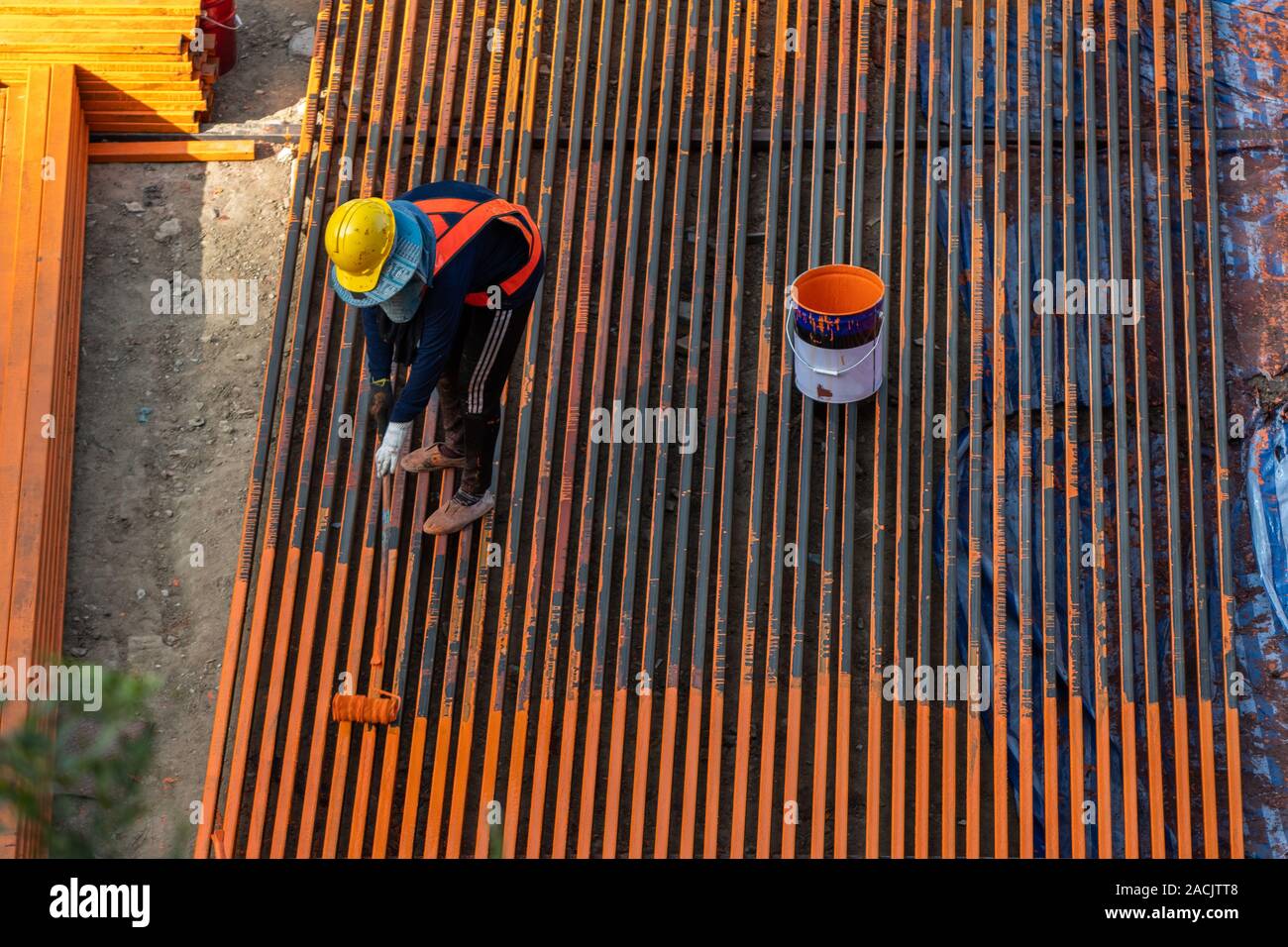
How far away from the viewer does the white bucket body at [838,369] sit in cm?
577

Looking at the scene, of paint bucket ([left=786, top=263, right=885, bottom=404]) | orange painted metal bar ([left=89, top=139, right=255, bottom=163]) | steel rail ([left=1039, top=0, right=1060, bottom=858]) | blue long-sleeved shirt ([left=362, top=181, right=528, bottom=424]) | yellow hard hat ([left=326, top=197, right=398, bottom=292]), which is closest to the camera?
yellow hard hat ([left=326, top=197, right=398, bottom=292])

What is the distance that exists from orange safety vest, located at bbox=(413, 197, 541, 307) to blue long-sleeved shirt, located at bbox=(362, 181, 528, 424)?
0.07ft

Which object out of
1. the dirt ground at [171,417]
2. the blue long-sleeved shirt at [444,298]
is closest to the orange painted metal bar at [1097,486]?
the blue long-sleeved shirt at [444,298]

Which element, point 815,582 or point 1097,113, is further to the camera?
point 1097,113

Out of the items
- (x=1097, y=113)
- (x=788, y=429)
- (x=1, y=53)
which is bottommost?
(x=788, y=429)

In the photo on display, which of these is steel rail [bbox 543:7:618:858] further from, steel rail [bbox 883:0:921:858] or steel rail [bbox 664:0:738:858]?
steel rail [bbox 883:0:921:858]

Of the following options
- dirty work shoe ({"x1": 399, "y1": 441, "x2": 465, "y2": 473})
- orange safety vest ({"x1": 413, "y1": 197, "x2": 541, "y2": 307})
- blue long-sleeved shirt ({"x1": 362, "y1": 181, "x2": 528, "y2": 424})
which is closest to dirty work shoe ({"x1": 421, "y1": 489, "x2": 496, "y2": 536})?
dirty work shoe ({"x1": 399, "y1": 441, "x2": 465, "y2": 473})

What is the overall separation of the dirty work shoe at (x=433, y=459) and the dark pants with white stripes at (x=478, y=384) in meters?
0.03

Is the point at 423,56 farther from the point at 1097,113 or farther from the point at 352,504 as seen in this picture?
the point at 1097,113

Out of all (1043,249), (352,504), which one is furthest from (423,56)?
(1043,249)

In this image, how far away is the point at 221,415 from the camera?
641 centimetres

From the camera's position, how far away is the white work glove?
536cm

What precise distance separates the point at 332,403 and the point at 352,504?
0.48 meters

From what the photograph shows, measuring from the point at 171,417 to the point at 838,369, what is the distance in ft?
9.09
